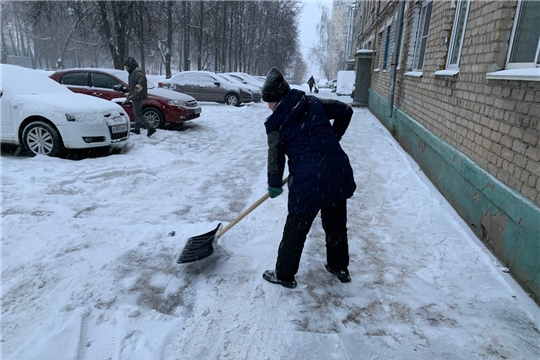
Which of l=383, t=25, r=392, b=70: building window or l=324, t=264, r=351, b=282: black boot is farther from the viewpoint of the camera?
l=383, t=25, r=392, b=70: building window

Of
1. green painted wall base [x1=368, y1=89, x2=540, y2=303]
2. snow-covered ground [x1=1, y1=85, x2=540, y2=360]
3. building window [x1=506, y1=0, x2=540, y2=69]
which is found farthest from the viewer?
building window [x1=506, y1=0, x2=540, y2=69]

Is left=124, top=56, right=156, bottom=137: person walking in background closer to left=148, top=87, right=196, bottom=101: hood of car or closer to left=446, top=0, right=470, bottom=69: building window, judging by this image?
left=148, top=87, right=196, bottom=101: hood of car

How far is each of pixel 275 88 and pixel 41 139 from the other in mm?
5004

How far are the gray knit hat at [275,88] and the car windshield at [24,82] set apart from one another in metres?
5.38

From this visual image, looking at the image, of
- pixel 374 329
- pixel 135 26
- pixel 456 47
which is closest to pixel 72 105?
pixel 374 329

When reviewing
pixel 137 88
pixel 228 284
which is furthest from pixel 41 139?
pixel 228 284

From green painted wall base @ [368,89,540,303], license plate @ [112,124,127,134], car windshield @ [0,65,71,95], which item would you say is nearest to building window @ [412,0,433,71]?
green painted wall base @ [368,89,540,303]

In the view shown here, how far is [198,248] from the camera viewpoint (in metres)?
3.12

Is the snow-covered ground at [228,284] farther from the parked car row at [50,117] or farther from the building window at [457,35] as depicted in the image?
the building window at [457,35]

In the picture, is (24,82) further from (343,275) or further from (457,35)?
(457,35)

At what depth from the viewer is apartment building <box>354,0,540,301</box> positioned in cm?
298

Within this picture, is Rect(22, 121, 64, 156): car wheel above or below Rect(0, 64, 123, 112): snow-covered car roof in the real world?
below

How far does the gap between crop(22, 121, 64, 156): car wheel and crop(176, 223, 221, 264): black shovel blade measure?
4092 millimetres

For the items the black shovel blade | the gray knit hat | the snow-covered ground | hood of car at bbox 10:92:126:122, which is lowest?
the snow-covered ground
